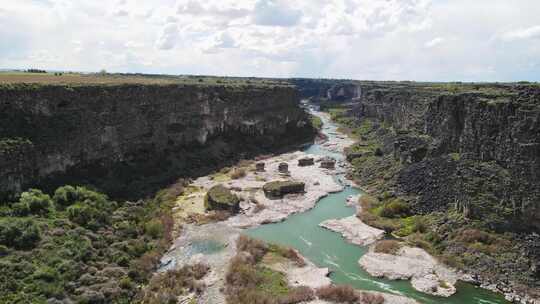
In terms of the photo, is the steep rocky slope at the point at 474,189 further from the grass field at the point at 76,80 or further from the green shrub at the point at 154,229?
the grass field at the point at 76,80

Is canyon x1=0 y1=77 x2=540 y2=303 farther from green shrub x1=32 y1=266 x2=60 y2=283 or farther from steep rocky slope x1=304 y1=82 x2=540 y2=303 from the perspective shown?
green shrub x1=32 y1=266 x2=60 y2=283

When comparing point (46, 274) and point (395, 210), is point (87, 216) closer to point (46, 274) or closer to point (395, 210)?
point (46, 274)

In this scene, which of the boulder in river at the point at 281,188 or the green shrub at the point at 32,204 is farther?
the boulder in river at the point at 281,188

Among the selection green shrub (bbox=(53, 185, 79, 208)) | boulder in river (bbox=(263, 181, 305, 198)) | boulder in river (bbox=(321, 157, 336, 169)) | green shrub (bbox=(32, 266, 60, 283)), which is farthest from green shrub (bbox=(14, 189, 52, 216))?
boulder in river (bbox=(321, 157, 336, 169))

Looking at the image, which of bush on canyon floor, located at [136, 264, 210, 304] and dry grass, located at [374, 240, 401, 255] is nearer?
bush on canyon floor, located at [136, 264, 210, 304]

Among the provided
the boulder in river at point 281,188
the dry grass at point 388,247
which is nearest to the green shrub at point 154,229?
the boulder in river at point 281,188

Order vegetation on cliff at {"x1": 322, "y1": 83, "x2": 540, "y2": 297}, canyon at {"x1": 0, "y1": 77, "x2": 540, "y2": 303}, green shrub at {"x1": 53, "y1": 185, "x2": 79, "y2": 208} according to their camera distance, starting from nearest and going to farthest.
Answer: vegetation on cliff at {"x1": 322, "y1": 83, "x2": 540, "y2": 297}
canyon at {"x1": 0, "y1": 77, "x2": 540, "y2": 303}
green shrub at {"x1": 53, "y1": 185, "x2": 79, "y2": 208}
